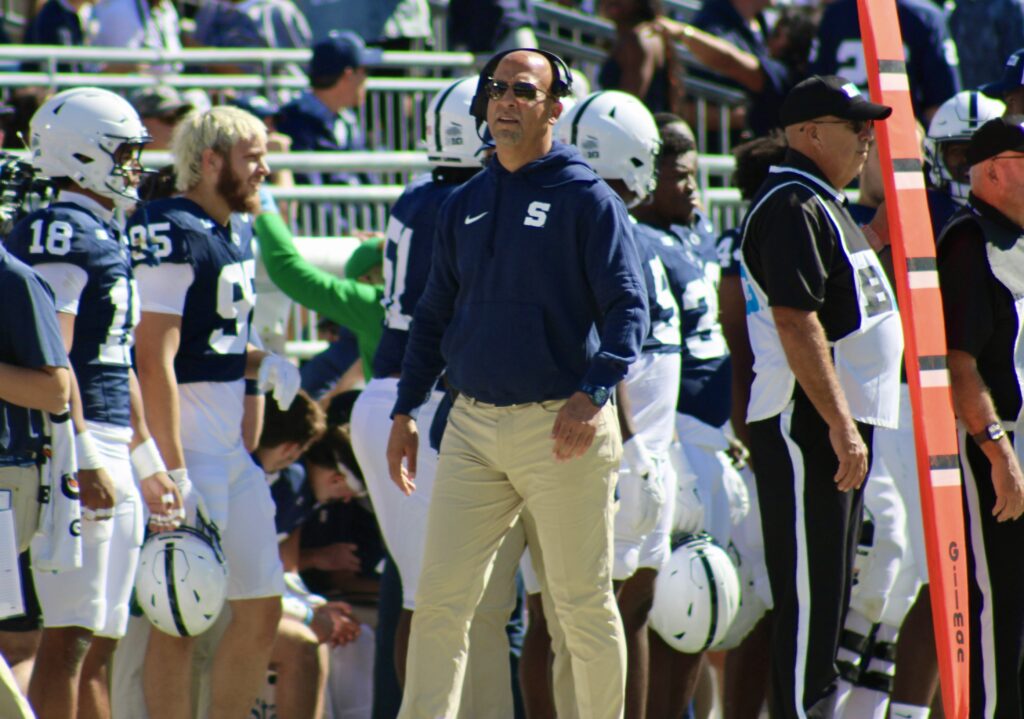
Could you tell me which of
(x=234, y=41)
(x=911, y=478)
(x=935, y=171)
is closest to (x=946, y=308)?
(x=911, y=478)

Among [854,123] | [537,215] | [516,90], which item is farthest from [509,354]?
[854,123]

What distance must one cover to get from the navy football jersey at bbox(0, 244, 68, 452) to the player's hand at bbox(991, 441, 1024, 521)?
2849mm

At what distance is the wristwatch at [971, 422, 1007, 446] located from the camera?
533 centimetres

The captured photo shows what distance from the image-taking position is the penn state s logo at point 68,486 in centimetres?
500

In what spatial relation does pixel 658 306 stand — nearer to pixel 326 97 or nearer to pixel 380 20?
pixel 326 97

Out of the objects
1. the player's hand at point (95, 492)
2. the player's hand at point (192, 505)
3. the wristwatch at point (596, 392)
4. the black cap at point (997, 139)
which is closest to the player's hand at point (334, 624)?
the player's hand at point (192, 505)

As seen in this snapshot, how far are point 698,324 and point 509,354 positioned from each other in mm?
1782

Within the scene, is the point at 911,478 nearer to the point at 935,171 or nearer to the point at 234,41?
the point at 935,171

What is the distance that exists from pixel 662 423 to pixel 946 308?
1137mm

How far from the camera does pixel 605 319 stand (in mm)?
4977

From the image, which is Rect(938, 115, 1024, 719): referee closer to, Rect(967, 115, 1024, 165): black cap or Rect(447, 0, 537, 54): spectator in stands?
Rect(967, 115, 1024, 165): black cap

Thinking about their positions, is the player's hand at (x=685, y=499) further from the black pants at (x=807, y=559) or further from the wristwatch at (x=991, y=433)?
the wristwatch at (x=991, y=433)

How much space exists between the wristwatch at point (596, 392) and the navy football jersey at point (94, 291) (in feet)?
5.12

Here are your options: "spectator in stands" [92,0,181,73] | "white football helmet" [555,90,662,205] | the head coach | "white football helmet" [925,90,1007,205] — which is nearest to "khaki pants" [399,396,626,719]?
the head coach
